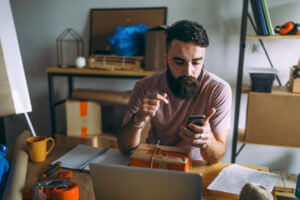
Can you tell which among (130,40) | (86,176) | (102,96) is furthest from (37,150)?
(130,40)

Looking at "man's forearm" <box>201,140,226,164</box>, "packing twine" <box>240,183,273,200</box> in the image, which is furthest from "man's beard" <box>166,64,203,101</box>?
"packing twine" <box>240,183,273,200</box>

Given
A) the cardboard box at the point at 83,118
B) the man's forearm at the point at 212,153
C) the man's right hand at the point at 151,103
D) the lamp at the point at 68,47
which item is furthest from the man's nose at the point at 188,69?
the lamp at the point at 68,47

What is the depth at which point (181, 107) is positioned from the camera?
124 centimetres

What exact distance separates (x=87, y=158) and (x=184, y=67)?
59cm

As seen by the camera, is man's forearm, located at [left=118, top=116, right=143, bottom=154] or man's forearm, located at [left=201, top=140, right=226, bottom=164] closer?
man's forearm, located at [left=201, top=140, right=226, bottom=164]

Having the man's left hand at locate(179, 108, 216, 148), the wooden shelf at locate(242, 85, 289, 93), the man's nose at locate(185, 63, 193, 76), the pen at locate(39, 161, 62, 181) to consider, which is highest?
the man's nose at locate(185, 63, 193, 76)

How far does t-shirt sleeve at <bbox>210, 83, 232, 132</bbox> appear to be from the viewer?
3.81ft

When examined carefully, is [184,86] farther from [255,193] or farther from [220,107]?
[255,193]

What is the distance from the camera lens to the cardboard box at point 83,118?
7.01 feet

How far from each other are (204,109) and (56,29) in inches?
76.8

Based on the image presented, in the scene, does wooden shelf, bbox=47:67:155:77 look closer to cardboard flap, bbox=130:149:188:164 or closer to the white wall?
the white wall

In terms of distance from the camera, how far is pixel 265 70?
5.85 ft

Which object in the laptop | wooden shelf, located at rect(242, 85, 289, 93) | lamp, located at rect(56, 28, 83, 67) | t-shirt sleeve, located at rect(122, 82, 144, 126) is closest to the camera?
the laptop

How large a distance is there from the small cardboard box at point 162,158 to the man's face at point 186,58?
0.41 meters
